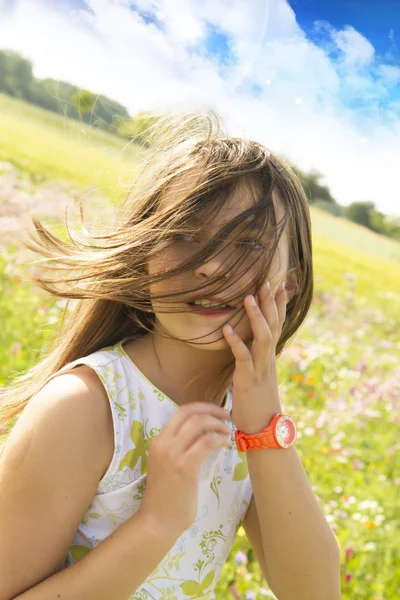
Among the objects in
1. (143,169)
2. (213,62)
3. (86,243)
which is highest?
(213,62)

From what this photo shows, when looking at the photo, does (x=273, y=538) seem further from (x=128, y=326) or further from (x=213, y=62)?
(x=213, y=62)

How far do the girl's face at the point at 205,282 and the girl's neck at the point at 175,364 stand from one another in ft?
0.27

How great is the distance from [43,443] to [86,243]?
56 centimetres

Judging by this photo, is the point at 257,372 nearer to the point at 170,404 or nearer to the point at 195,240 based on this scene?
the point at 170,404

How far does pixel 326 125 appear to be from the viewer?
4512 mm

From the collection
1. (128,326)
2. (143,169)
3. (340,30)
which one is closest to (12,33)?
(340,30)

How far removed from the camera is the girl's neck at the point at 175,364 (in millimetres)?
1601

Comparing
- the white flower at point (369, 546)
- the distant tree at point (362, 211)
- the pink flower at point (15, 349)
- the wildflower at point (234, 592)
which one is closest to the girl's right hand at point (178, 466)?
the wildflower at point (234, 592)

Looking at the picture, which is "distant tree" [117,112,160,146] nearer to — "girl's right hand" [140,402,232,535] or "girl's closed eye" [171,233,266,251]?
"girl's closed eye" [171,233,266,251]

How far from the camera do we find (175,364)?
1.62m

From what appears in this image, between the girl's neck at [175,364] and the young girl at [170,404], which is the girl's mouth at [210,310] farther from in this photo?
the girl's neck at [175,364]

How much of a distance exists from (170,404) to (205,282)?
1.03ft

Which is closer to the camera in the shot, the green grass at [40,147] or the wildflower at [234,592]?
the wildflower at [234,592]

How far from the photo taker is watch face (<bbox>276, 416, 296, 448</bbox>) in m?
1.49
